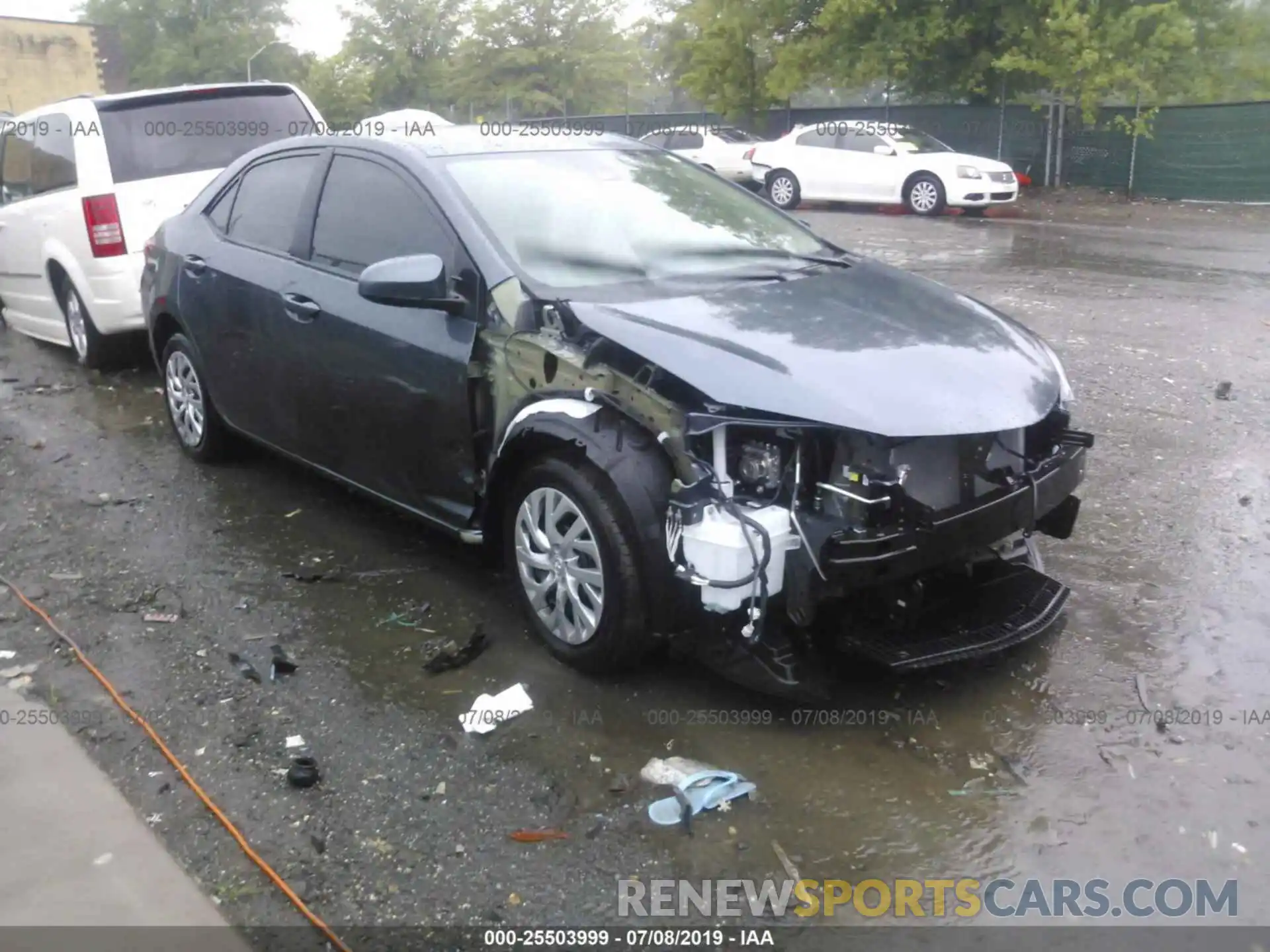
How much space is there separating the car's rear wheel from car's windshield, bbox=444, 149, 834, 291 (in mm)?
4755

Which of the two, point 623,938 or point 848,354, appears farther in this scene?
point 848,354

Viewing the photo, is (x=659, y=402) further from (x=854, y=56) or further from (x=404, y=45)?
(x=404, y=45)

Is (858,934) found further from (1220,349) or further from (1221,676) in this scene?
(1220,349)

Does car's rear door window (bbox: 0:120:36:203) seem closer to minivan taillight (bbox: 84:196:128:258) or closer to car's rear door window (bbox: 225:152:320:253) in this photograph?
minivan taillight (bbox: 84:196:128:258)

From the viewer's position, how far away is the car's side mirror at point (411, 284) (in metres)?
4.04

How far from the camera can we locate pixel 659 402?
141 inches

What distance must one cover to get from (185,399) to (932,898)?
4.83 meters

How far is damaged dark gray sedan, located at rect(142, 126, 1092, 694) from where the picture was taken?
3453mm

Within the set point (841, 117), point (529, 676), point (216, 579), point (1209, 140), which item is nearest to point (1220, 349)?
point (529, 676)

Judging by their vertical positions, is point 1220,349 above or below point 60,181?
below

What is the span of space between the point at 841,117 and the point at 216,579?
24.8 metres

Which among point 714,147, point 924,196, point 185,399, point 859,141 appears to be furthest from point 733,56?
point 185,399

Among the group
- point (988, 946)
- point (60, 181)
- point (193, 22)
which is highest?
point (193, 22)

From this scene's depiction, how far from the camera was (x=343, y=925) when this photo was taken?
2891mm
